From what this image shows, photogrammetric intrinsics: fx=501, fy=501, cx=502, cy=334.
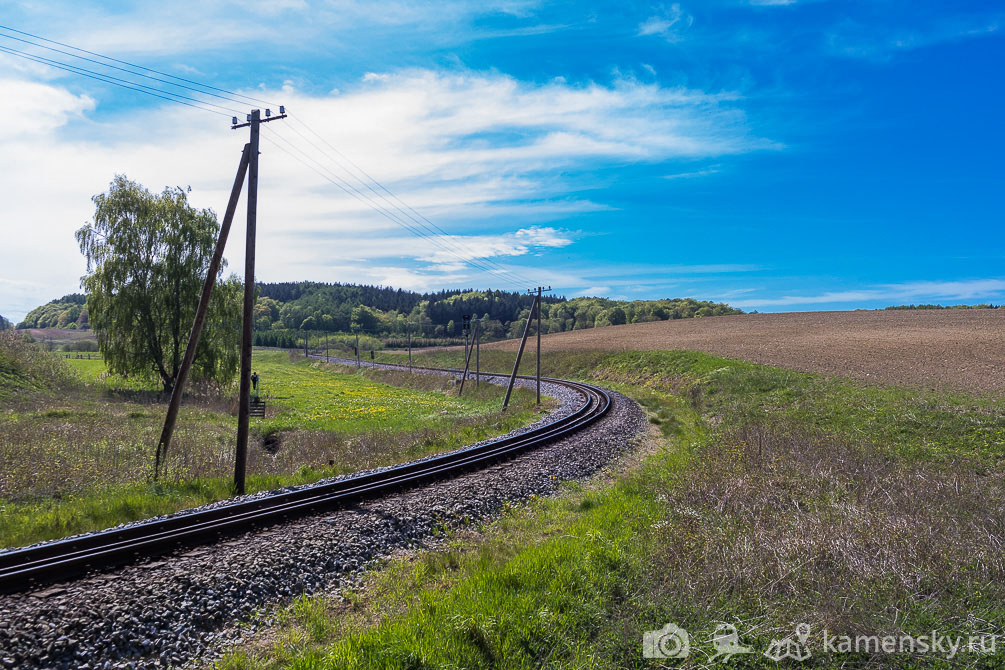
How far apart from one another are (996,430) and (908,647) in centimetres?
1528

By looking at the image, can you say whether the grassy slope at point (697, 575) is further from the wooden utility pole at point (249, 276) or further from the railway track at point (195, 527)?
the wooden utility pole at point (249, 276)

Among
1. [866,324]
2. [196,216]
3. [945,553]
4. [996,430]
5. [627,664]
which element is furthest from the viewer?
[866,324]

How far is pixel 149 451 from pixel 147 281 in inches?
734

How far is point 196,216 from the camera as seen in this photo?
3128 centimetres

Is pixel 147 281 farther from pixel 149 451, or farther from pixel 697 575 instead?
pixel 697 575

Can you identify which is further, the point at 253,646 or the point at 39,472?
the point at 39,472

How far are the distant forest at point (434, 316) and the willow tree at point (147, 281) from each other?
88878 mm

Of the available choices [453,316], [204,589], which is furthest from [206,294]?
[453,316]

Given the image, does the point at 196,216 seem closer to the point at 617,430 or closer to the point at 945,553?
the point at 617,430

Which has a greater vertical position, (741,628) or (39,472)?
(741,628)

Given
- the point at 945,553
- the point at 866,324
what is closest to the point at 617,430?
the point at 945,553

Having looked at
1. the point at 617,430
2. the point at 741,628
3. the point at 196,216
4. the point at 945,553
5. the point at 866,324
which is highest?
the point at 196,216

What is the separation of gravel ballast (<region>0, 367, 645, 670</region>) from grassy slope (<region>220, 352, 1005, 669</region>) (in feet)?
2.07

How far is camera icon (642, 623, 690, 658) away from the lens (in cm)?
459
